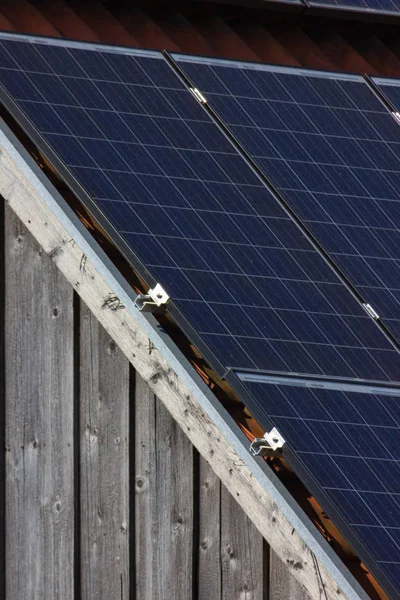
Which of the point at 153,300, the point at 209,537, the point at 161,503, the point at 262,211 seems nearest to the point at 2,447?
the point at 161,503

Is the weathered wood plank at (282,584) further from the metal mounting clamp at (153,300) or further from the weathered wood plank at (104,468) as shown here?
the metal mounting clamp at (153,300)

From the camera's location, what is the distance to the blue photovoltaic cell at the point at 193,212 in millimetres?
8492

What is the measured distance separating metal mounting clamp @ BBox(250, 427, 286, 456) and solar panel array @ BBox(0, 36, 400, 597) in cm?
7

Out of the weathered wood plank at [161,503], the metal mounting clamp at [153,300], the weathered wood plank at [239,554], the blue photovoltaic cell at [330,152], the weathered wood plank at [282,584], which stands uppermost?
the blue photovoltaic cell at [330,152]

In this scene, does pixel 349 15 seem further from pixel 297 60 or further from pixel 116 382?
pixel 116 382

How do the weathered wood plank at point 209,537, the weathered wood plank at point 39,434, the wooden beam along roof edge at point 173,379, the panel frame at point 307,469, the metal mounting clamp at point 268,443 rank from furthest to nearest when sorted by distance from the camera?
the weathered wood plank at point 39,434 → the weathered wood plank at point 209,537 → the wooden beam along roof edge at point 173,379 → the metal mounting clamp at point 268,443 → the panel frame at point 307,469

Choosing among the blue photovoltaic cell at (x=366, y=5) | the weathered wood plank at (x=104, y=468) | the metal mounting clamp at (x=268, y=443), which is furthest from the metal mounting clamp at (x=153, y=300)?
the blue photovoltaic cell at (x=366, y=5)

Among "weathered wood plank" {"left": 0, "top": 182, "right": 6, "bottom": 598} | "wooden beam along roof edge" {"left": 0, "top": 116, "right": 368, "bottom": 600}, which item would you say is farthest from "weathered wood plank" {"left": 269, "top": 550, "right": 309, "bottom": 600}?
"weathered wood plank" {"left": 0, "top": 182, "right": 6, "bottom": 598}

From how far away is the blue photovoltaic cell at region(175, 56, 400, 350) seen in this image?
9234 millimetres

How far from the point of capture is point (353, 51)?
11359mm

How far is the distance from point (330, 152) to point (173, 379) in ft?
7.21

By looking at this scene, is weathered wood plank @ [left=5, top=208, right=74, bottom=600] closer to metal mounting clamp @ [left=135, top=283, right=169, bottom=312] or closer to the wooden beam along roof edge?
the wooden beam along roof edge

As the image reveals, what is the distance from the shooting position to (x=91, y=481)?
355 inches

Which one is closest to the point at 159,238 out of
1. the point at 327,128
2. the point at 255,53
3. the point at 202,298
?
the point at 202,298
